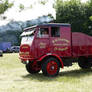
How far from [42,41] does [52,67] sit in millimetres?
1428

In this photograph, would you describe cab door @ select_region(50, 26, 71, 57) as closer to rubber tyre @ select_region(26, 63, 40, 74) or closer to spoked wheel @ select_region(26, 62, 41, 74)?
spoked wheel @ select_region(26, 62, 41, 74)

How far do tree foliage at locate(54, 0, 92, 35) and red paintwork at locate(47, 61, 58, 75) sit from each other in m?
34.0

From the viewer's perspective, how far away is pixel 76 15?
45.4 m

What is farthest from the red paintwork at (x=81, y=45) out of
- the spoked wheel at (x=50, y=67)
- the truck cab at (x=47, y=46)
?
the spoked wheel at (x=50, y=67)

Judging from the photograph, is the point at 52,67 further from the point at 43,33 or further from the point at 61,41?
the point at 43,33

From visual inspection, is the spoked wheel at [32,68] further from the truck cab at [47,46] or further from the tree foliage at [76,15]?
the tree foliage at [76,15]

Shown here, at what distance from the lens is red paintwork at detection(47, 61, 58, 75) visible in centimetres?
1093

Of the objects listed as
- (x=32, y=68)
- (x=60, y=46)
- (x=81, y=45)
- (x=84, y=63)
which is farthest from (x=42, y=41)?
(x=84, y=63)

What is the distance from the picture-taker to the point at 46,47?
440 inches

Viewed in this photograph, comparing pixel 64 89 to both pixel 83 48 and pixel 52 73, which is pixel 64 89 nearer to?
pixel 52 73

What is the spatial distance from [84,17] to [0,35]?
100ft

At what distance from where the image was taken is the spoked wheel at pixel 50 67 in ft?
35.5

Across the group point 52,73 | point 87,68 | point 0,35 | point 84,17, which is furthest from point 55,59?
point 0,35

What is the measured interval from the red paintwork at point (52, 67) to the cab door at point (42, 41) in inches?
25.7
